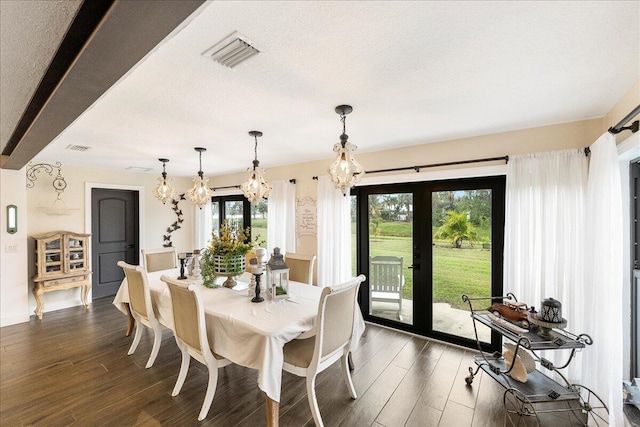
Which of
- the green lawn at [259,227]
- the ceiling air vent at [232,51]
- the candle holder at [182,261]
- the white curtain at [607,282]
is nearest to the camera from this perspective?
the ceiling air vent at [232,51]

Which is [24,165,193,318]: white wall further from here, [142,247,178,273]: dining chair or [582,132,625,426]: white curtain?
[582,132,625,426]: white curtain

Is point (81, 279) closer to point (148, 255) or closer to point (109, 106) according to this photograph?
point (148, 255)

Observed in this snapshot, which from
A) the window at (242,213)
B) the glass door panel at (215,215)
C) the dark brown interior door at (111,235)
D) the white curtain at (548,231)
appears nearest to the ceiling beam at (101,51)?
the white curtain at (548,231)

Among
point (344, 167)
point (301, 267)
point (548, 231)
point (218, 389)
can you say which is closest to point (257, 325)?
point (218, 389)

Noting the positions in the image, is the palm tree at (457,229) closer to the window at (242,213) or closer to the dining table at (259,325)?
the dining table at (259,325)

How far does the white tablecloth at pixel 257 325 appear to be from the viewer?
5.85 ft

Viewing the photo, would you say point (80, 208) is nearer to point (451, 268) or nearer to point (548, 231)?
point (451, 268)

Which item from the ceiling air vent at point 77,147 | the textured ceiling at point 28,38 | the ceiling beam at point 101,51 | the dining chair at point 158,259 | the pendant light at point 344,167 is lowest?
the dining chair at point 158,259

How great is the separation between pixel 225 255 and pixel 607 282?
3123mm

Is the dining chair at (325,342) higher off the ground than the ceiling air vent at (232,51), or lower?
lower

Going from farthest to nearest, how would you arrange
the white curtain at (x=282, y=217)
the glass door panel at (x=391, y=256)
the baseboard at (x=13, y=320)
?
1. the white curtain at (x=282, y=217)
2. the baseboard at (x=13, y=320)
3. the glass door panel at (x=391, y=256)

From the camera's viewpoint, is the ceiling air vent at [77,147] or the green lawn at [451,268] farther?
the ceiling air vent at [77,147]

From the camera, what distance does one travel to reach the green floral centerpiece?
9.16 feet

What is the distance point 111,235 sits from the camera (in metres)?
5.19
